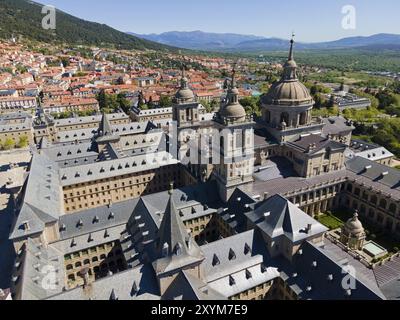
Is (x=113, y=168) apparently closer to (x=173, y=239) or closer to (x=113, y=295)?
(x=173, y=239)

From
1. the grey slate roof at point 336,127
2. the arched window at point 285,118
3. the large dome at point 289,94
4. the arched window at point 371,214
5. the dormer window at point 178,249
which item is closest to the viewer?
the dormer window at point 178,249

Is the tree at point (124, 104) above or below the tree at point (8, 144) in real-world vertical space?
above

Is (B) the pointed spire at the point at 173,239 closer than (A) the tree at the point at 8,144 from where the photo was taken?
Yes

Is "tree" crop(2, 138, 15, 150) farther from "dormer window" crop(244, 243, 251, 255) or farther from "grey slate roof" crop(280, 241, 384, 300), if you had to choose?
"grey slate roof" crop(280, 241, 384, 300)

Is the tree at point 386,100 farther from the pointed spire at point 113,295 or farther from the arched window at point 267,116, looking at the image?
the pointed spire at point 113,295

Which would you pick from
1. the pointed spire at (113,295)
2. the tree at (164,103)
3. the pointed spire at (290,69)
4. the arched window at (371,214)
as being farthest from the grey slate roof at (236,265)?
the tree at (164,103)

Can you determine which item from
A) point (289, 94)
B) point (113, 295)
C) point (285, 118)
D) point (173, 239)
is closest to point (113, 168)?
point (173, 239)
